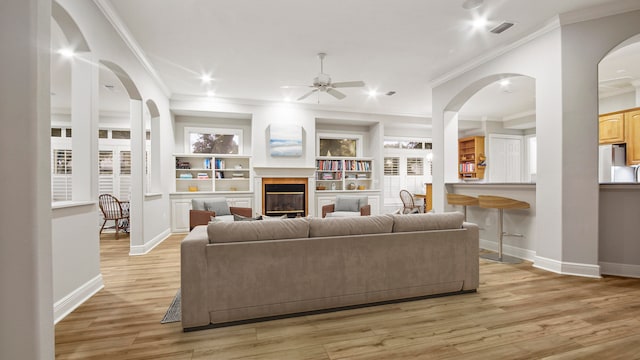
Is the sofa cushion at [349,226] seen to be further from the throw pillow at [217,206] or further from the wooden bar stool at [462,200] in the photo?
the throw pillow at [217,206]

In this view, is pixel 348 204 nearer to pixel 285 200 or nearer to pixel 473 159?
pixel 285 200

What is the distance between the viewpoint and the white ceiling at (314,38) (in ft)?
10.7

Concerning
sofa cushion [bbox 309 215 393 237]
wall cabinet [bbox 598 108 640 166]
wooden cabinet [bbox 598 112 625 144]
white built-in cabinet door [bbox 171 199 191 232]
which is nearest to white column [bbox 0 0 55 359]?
sofa cushion [bbox 309 215 393 237]

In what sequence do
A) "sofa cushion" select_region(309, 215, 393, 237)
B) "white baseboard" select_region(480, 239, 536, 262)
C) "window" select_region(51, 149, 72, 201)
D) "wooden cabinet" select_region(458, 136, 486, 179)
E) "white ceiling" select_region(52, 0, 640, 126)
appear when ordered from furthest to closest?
"wooden cabinet" select_region(458, 136, 486, 179) < "window" select_region(51, 149, 72, 201) < "white baseboard" select_region(480, 239, 536, 262) < "white ceiling" select_region(52, 0, 640, 126) < "sofa cushion" select_region(309, 215, 393, 237)

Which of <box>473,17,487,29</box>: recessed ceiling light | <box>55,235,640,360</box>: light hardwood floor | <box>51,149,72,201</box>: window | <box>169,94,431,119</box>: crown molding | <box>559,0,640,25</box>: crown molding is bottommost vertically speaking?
<box>55,235,640,360</box>: light hardwood floor

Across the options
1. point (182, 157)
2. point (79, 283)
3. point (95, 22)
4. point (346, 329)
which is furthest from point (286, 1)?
point (182, 157)

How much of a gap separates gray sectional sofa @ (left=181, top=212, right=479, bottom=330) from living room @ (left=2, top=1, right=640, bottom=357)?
2.93 ft

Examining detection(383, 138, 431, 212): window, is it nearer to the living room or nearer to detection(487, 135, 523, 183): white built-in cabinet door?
detection(487, 135, 523, 183): white built-in cabinet door

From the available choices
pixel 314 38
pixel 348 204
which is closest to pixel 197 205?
pixel 348 204

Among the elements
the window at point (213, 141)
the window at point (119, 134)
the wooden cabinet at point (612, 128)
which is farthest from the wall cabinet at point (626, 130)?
the window at point (119, 134)

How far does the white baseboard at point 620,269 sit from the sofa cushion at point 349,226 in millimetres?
2746

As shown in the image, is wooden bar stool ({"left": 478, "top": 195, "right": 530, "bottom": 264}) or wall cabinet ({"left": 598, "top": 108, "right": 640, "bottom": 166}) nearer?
wooden bar stool ({"left": 478, "top": 195, "right": 530, "bottom": 264})

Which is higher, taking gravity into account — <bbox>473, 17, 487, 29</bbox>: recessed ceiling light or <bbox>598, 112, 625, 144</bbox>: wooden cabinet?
<bbox>473, 17, 487, 29</bbox>: recessed ceiling light

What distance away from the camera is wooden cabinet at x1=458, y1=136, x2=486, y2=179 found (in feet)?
29.0
